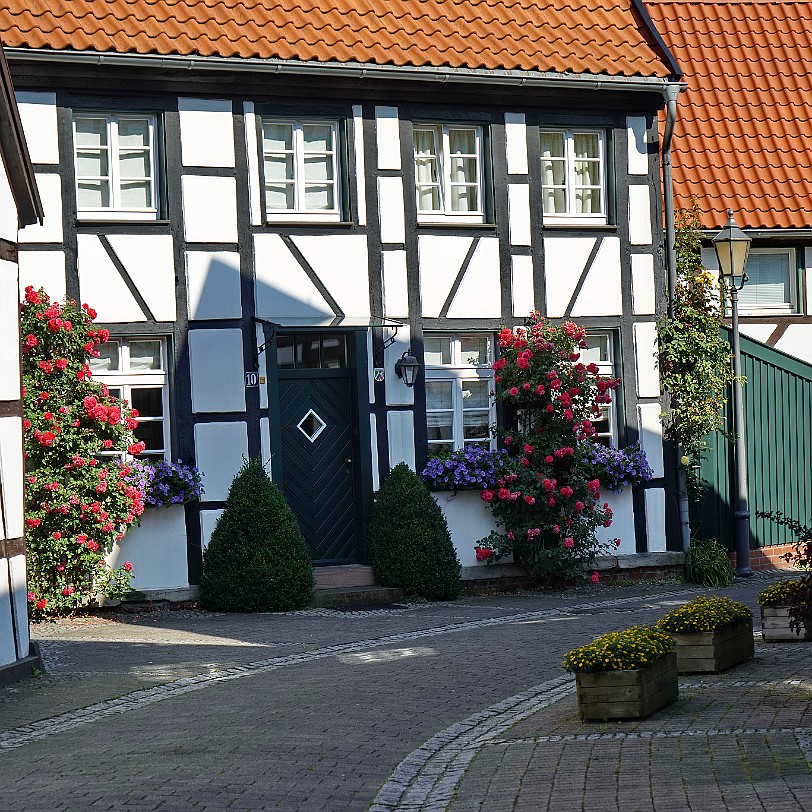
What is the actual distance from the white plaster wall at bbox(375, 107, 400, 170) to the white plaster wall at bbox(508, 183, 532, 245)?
1.45m

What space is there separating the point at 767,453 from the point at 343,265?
6.33m

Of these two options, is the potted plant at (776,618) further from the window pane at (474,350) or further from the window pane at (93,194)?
the window pane at (93,194)

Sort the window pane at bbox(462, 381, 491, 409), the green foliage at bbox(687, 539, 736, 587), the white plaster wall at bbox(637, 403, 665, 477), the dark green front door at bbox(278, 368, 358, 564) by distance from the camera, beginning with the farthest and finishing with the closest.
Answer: the white plaster wall at bbox(637, 403, 665, 477), the green foliage at bbox(687, 539, 736, 587), the window pane at bbox(462, 381, 491, 409), the dark green front door at bbox(278, 368, 358, 564)

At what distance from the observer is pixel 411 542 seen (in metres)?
14.9

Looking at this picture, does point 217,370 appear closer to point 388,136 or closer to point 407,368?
point 407,368

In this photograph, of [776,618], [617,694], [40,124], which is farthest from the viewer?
[40,124]

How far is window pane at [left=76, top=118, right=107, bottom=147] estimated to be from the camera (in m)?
14.4

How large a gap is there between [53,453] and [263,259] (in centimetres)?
316

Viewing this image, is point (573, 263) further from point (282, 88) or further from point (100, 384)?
point (100, 384)

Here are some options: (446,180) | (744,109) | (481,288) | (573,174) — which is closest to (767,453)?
(573,174)

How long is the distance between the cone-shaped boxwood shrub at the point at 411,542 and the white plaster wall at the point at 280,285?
2.02 meters

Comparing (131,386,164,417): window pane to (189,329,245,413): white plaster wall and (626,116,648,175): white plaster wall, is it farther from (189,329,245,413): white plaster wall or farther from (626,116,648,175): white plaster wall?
(626,116,648,175): white plaster wall

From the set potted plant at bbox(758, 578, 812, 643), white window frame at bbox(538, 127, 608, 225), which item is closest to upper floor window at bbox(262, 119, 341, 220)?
white window frame at bbox(538, 127, 608, 225)

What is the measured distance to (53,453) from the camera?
1332 centimetres
